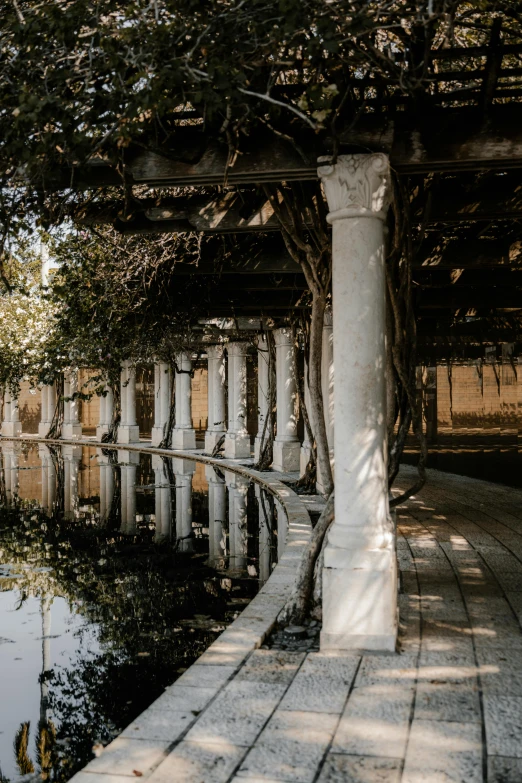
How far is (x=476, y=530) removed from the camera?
8.65 meters

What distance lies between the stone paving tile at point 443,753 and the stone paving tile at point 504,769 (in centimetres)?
4

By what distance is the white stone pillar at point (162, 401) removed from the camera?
23500mm

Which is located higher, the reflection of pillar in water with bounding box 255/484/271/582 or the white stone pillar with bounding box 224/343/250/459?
the white stone pillar with bounding box 224/343/250/459

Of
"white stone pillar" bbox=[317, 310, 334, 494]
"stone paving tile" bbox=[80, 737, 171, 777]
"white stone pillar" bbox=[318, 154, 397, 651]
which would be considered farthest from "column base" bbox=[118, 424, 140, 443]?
"stone paving tile" bbox=[80, 737, 171, 777]

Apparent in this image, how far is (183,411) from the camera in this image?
22.4m

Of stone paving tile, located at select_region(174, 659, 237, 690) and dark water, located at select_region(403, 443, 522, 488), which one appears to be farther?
dark water, located at select_region(403, 443, 522, 488)

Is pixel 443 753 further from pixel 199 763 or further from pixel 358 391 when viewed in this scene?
pixel 358 391

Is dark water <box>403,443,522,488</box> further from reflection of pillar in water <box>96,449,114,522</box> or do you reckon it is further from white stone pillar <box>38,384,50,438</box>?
white stone pillar <box>38,384,50,438</box>

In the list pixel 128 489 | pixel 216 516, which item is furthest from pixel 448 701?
pixel 128 489

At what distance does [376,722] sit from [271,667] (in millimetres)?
997

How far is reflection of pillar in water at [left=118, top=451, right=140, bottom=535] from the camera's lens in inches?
433

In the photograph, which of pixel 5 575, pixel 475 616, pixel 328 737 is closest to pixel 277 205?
pixel 475 616

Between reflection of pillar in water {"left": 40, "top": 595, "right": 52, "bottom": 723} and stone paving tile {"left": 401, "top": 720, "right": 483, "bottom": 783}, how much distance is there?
2087 mm

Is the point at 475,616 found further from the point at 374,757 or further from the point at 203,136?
the point at 203,136
